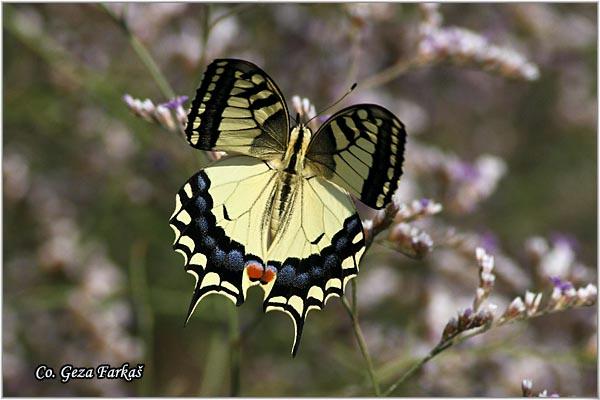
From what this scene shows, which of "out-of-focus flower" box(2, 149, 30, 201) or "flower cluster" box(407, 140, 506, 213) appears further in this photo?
"out-of-focus flower" box(2, 149, 30, 201)

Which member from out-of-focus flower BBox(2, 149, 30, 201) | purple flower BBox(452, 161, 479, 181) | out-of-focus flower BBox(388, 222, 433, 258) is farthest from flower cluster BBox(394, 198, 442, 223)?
out-of-focus flower BBox(2, 149, 30, 201)

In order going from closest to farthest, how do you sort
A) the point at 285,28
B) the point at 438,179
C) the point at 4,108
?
the point at 438,179, the point at 4,108, the point at 285,28

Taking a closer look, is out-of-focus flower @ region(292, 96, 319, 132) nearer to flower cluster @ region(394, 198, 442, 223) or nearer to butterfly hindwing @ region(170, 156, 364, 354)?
butterfly hindwing @ region(170, 156, 364, 354)

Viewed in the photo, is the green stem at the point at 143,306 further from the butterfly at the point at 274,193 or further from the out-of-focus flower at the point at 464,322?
the out-of-focus flower at the point at 464,322

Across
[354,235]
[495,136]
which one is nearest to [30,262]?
[354,235]

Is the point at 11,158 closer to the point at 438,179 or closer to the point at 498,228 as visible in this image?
the point at 438,179

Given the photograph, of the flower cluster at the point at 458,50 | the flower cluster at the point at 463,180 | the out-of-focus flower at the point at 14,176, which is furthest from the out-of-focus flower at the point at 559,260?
the out-of-focus flower at the point at 14,176
